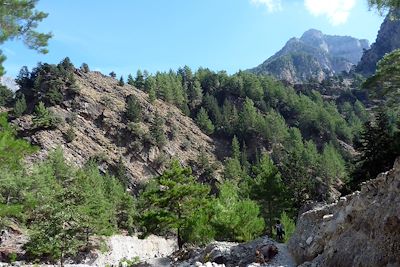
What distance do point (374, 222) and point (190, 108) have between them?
432 ft

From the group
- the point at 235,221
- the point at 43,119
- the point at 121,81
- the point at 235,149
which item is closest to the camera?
the point at 235,221

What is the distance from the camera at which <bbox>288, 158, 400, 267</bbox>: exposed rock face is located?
1132 cm

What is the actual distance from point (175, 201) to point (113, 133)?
7653cm

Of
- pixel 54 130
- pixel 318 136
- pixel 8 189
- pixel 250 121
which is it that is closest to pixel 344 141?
pixel 318 136

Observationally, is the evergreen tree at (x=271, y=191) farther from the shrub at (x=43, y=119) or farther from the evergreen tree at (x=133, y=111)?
the evergreen tree at (x=133, y=111)

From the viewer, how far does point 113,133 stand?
107 m

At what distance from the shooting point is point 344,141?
13012cm

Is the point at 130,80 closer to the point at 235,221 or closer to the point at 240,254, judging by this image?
the point at 235,221

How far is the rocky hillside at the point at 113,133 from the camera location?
91750mm

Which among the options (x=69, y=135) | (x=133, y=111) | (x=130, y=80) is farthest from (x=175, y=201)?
(x=130, y=80)

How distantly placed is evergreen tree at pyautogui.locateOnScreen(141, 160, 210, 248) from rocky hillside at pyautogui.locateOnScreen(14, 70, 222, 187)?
2282 inches

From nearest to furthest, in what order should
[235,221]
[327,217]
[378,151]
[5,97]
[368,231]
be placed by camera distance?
1. [368,231]
2. [327,217]
3. [378,151]
4. [235,221]
5. [5,97]

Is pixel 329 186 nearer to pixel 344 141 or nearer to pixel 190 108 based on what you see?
pixel 344 141

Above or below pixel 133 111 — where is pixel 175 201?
below
